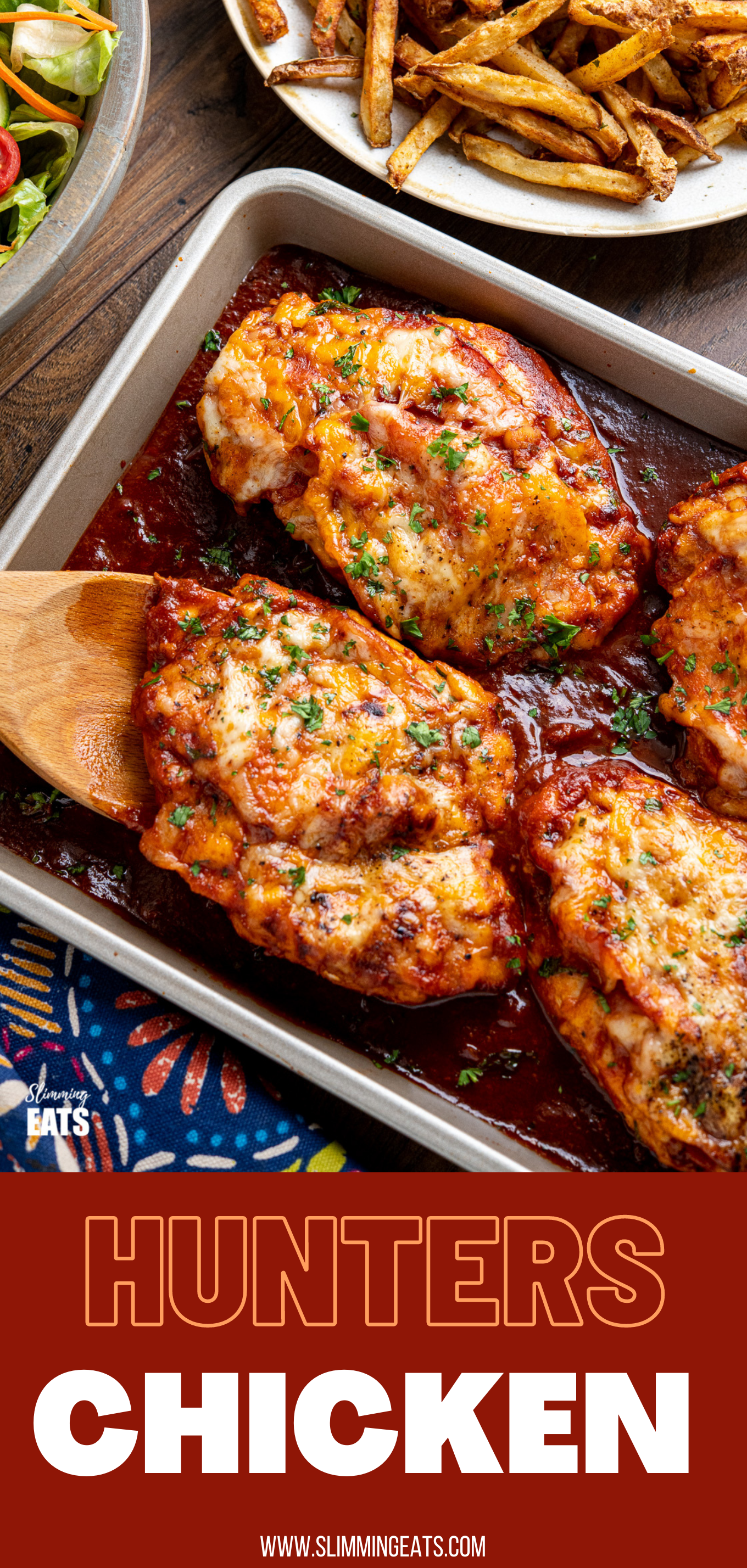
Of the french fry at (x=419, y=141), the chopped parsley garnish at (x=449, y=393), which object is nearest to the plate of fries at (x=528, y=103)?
the french fry at (x=419, y=141)

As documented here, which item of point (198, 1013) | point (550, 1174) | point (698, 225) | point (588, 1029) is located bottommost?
point (550, 1174)

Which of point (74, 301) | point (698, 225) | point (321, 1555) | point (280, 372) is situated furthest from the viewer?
point (74, 301)

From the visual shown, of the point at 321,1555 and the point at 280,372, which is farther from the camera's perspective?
the point at 280,372

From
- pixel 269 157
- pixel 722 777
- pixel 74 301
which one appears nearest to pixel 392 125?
pixel 269 157

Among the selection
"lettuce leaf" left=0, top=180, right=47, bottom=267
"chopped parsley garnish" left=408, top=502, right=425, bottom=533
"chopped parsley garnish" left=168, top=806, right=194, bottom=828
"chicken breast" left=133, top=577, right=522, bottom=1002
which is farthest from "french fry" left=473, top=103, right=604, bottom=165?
"chopped parsley garnish" left=168, top=806, right=194, bottom=828

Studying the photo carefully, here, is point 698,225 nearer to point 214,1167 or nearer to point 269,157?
point 269,157

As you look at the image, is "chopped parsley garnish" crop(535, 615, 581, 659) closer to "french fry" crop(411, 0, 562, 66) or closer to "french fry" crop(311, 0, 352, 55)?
"french fry" crop(411, 0, 562, 66)

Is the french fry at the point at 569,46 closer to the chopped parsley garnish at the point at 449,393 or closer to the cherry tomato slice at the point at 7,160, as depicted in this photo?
the chopped parsley garnish at the point at 449,393
